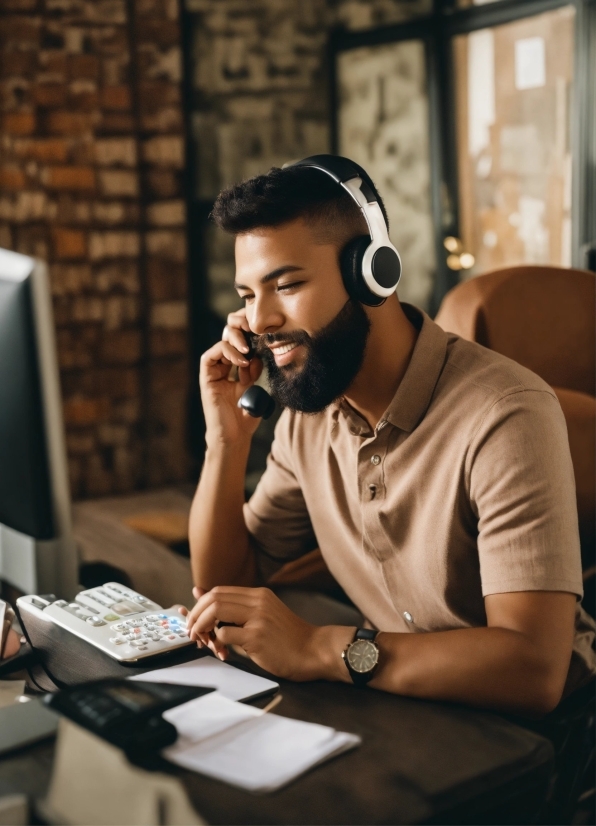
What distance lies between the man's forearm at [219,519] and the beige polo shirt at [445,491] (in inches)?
4.0

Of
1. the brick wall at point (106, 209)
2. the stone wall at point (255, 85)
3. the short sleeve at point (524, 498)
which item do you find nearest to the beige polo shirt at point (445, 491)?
the short sleeve at point (524, 498)

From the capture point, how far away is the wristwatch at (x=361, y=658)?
38.1 inches

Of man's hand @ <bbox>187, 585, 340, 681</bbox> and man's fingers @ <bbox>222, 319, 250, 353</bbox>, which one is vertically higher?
man's fingers @ <bbox>222, 319, 250, 353</bbox>

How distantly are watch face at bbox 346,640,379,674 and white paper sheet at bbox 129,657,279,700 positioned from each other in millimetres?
88

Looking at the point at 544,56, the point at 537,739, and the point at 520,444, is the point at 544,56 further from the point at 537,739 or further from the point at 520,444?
the point at 537,739

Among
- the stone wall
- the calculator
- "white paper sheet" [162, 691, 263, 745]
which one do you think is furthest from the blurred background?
"white paper sheet" [162, 691, 263, 745]

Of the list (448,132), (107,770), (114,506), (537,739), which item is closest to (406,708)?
(537,739)

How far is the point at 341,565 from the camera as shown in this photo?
4.53 feet

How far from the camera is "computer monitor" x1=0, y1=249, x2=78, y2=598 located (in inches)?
41.7

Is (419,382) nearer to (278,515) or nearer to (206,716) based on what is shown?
(278,515)

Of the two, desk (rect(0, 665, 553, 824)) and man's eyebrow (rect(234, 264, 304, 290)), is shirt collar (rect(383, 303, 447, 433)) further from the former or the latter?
desk (rect(0, 665, 553, 824))

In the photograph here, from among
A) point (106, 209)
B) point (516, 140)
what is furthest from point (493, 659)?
point (106, 209)

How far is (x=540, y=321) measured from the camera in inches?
62.5

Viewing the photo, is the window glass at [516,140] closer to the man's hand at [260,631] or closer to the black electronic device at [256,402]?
the black electronic device at [256,402]
